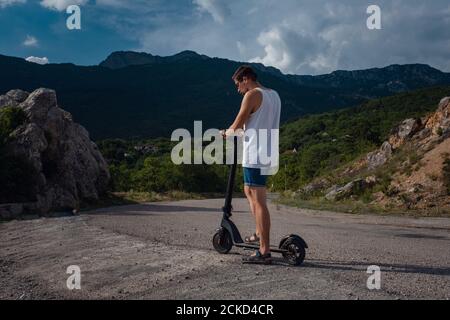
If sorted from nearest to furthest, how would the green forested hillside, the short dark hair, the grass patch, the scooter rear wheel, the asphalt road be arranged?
the asphalt road
the scooter rear wheel
the short dark hair
the grass patch
the green forested hillside

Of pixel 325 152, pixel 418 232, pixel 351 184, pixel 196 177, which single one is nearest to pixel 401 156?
pixel 351 184

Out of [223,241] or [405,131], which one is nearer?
[223,241]

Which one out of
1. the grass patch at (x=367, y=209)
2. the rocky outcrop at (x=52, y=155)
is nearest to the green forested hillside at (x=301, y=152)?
the rocky outcrop at (x=52, y=155)

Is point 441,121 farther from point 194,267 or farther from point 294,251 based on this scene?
point 194,267

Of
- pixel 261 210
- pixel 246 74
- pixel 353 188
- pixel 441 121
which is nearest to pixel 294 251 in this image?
pixel 261 210

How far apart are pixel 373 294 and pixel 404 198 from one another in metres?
12.8

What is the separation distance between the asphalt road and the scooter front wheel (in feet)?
0.38

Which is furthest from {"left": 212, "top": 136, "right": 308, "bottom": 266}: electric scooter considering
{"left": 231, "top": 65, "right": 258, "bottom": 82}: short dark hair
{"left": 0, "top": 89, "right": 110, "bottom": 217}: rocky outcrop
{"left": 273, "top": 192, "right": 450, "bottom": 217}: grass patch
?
{"left": 0, "top": 89, "right": 110, "bottom": 217}: rocky outcrop

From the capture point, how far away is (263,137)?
554 centimetres

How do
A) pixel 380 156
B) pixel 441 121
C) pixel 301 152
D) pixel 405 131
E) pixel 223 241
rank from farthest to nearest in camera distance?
pixel 301 152
pixel 380 156
pixel 405 131
pixel 441 121
pixel 223 241

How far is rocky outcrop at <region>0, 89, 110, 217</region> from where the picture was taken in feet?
53.4

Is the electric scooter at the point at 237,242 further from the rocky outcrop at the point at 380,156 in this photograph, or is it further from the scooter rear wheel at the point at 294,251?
the rocky outcrop at the point at 380,156

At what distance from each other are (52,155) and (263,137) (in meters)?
14.4

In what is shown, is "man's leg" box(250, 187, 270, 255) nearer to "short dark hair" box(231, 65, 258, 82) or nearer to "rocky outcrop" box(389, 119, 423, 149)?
"short dark hair" box(231, 65, 258, 82)
